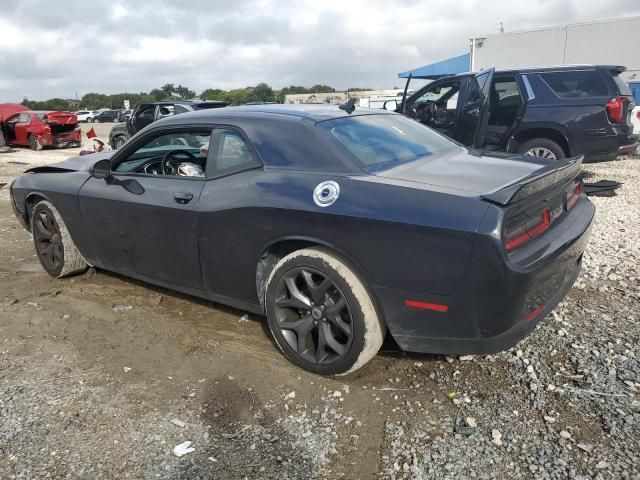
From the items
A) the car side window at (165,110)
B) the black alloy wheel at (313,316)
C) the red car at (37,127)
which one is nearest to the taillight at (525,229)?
the black alloy wheel at (313,316)

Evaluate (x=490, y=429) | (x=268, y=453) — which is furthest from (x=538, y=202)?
(x=268, y=453)

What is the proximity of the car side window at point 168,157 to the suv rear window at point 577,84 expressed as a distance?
6.02 m

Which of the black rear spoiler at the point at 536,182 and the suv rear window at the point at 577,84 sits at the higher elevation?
the suv rear window at the point at 577,84

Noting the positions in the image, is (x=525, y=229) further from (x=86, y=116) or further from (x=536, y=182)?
(x=86, y=116)

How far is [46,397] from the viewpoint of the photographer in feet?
9.28

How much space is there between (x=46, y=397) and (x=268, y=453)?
1369 millimetres

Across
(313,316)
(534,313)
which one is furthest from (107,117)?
(534,313)

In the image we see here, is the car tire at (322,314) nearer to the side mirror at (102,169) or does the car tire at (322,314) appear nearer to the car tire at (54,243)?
the side mirror at (102,169)

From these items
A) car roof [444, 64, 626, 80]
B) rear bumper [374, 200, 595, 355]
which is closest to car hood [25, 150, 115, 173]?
rear bumper [374, 200, 595, 355]

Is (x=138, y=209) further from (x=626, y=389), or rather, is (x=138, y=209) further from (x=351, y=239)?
(x=626, y=389)

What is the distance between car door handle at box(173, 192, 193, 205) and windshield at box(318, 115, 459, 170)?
0.95m

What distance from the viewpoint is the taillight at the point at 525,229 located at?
2.35 m

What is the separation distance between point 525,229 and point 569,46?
15.5 m

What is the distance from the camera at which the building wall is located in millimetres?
14586
